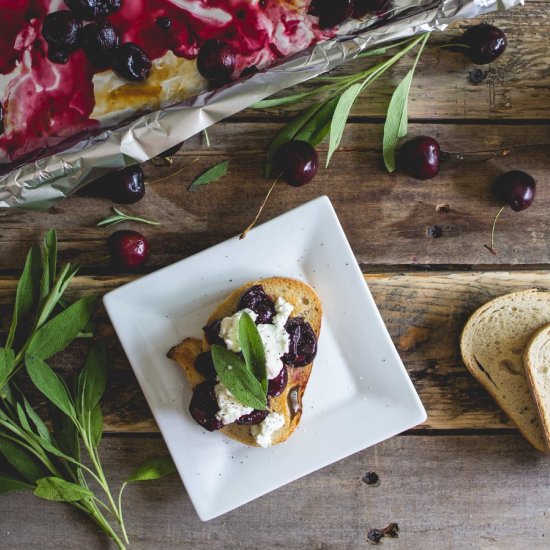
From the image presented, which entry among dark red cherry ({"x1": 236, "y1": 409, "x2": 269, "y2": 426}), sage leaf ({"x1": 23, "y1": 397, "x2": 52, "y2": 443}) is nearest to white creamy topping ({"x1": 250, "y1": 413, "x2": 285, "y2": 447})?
dark red cherry ({"x1": 236, "y1": 409, "x2": 269, "y2": 426})

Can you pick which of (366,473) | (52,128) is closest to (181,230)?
(52,128)

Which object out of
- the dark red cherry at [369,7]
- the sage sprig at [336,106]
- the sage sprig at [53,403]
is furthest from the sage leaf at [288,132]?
the sage sprig at [53,403]

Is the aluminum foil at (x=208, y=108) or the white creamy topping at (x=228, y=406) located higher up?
the aluminum foil at (x=208, y=108)

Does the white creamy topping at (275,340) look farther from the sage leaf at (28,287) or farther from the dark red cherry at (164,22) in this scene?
the dark red cherry at (164,22)

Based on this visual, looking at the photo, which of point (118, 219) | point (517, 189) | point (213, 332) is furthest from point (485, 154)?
point (118, 219)

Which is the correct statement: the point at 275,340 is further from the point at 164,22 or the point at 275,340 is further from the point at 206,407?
the point at 164,22
